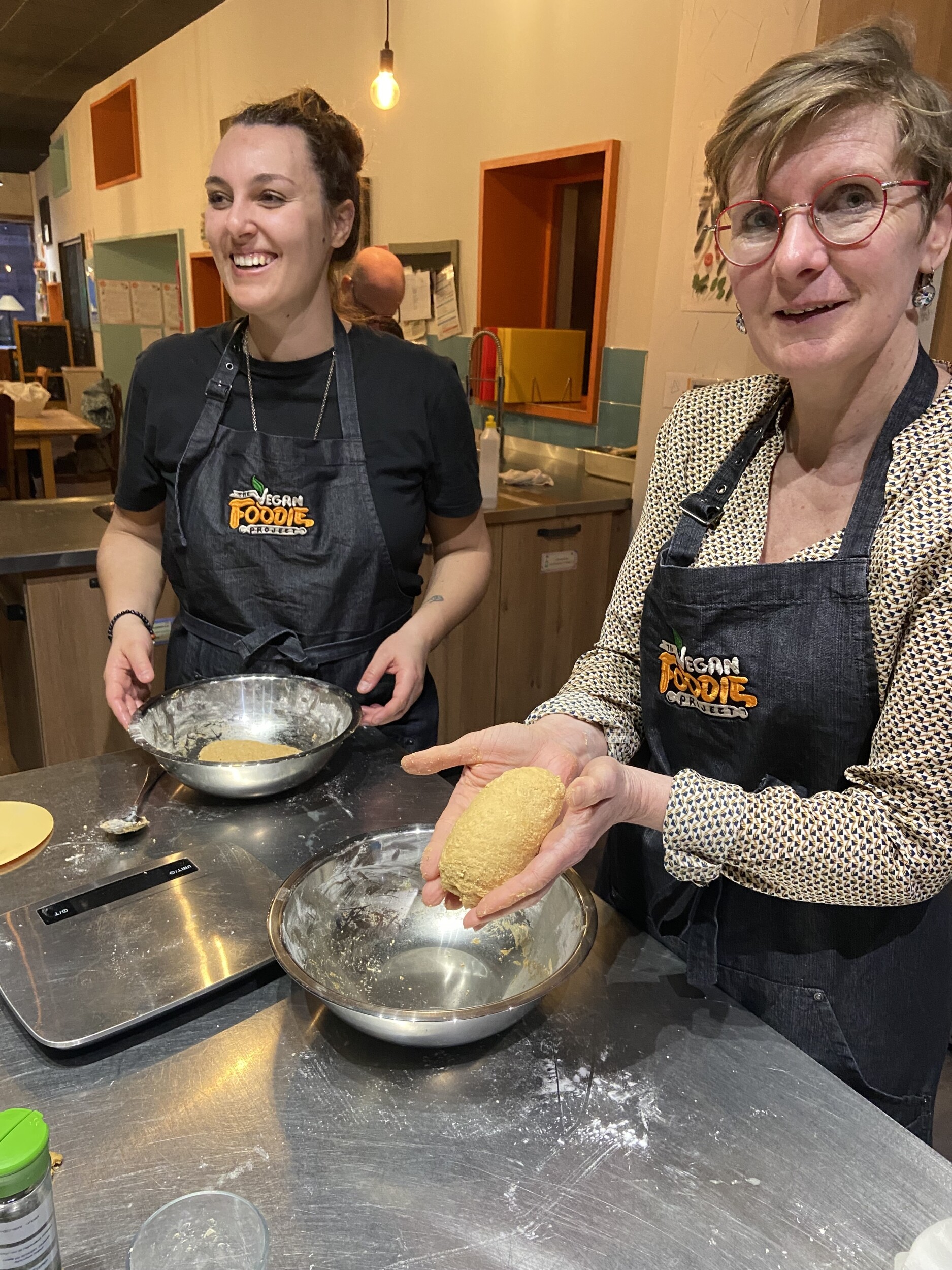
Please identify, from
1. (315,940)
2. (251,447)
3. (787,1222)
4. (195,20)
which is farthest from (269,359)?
(195,20)

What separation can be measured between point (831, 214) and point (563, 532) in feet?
7.60

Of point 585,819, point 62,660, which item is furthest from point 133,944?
point 62,660

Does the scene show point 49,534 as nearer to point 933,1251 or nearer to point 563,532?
point 563,532

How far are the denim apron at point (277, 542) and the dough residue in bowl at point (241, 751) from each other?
0.76 ft

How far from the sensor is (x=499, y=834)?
0.95 m

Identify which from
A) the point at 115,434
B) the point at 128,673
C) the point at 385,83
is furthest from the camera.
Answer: the point at 115,434

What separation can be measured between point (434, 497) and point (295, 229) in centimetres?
52

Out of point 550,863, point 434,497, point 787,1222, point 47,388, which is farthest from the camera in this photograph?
point 47,388

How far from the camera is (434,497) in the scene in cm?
175

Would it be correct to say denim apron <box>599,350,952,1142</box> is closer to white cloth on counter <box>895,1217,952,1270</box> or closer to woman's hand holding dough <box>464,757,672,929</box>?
woman's hand holding dough <box>464,757,672,929</box>

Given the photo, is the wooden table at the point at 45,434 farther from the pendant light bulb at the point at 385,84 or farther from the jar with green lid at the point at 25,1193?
the jar with green lid at the point at 25,1193

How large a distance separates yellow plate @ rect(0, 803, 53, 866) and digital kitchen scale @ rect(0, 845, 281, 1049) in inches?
5.8

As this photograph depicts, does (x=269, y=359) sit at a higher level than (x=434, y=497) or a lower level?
higher

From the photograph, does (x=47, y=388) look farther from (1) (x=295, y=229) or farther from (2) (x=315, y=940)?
(2) (x=315, y=940)
